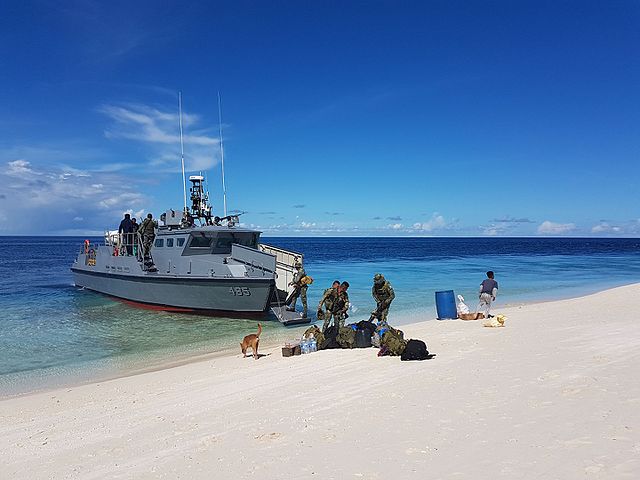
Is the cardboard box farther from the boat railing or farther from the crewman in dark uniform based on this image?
the crewman in dark uniform

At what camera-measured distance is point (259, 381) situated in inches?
306

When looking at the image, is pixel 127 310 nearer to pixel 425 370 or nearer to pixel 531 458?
pixel 425 370

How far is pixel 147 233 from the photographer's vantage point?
19391 mm

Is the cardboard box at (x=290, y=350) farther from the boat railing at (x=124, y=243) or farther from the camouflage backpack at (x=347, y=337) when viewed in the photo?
the boat railing at (x=124, y=243)

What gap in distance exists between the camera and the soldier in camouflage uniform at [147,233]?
19.5 metres

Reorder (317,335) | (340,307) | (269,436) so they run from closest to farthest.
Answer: (269,436) < (317,335) < (340,307)

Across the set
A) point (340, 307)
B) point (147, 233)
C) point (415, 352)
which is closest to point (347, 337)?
point (340, 307)

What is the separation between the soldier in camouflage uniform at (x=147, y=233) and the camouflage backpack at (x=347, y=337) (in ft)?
39.5

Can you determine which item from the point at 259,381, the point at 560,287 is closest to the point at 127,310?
the point at 259,381

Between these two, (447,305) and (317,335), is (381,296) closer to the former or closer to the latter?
(317,335)

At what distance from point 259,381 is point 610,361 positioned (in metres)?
5.21

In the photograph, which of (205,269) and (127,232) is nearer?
(205,269)

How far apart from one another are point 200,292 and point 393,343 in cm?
1022

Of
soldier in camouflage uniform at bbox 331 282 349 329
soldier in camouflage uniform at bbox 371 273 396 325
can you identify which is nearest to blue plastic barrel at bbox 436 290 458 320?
soldier in camouflage uniform at bbox 371 273 396 325
